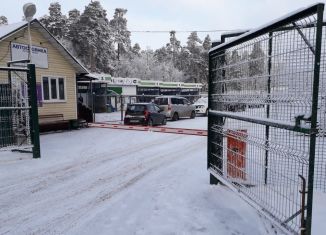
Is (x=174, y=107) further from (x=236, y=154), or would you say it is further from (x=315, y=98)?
(x=315, y=98)

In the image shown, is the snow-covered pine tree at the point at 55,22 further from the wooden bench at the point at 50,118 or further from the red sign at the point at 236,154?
the red sign at the point at 236,154

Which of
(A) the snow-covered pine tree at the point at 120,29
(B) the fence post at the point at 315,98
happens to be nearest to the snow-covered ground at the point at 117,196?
(B) the fence post at the point at 315,98

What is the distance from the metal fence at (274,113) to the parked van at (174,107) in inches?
617

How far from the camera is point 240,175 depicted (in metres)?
4.70

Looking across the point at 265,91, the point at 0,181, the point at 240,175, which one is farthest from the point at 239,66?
the point at 0,181

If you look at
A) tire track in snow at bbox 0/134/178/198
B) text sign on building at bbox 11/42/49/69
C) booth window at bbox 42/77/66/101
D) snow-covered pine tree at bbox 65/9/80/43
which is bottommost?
tire track in snow at bbox 0/134/178/198

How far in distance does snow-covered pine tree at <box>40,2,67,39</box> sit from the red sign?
5442 cm

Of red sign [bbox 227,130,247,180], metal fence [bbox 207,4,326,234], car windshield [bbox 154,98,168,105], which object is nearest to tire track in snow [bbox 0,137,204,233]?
metal fence [bbox 207,4,326,234]

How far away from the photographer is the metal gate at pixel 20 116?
349 inches

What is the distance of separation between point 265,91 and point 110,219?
9.05 feet

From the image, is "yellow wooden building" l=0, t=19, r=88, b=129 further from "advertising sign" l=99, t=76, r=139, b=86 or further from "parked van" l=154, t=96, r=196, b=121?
"advertising sign" l=99, t=76, r=139, b=86

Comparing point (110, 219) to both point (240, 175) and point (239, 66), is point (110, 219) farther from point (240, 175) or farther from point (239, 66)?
point (239, 66)

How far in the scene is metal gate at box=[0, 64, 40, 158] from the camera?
29.1 feet

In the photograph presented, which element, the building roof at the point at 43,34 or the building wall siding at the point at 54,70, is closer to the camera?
the building roof at the point at 43,34
